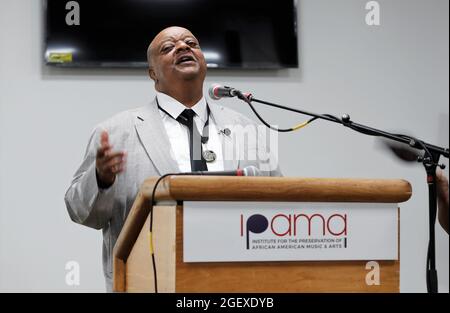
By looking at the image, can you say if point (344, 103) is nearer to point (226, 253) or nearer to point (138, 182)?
point (138, 182)

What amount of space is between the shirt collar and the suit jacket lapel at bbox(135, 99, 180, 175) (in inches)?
1.5

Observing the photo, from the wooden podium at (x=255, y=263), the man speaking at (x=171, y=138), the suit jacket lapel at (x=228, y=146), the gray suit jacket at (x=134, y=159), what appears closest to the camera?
the wooden podium at (x=255, y=263)

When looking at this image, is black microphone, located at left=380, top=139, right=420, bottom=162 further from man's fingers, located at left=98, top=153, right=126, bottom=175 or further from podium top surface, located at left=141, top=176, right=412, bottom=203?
man's fingers, located at left=98, top=153, right=126, bottom=175

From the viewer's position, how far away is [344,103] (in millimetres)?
4340

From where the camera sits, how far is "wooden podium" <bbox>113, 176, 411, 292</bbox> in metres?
1.68

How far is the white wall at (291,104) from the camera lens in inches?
158

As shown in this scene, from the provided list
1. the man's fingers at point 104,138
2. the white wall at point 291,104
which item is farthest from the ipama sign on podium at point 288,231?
the white wall at point 291,104

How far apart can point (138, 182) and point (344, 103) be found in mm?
Answer: 1823

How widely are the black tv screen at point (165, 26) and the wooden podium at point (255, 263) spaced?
7.54 ft

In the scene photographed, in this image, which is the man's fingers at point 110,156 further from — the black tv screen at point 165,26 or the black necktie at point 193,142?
the black tv screen at point 165,26

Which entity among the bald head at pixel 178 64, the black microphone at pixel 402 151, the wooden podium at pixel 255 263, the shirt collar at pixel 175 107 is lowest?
the wooden podium at pixel 255 263

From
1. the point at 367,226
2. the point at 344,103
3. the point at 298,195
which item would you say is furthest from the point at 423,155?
the point at 344,103

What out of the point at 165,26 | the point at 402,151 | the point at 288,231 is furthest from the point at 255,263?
the point at 165,26

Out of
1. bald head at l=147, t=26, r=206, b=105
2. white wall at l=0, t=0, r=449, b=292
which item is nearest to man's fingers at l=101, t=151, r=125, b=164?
bald head at l=147, t=26, r=206, b=105
